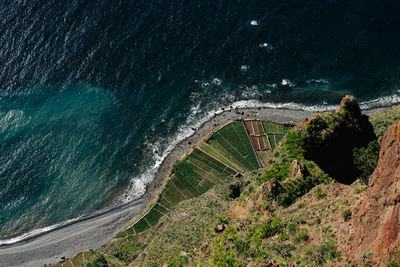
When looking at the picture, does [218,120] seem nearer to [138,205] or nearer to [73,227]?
[138,205]

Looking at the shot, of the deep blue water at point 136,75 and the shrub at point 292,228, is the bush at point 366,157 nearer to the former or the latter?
the shrub at point 292,228

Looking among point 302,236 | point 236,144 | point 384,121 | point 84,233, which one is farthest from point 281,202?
point 84,233

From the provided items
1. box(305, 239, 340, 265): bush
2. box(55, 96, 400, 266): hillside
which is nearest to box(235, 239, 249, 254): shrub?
box(55, 96, 400, 266): hillside

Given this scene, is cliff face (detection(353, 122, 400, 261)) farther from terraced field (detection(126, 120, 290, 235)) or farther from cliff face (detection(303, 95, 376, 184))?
terraced field (detection(126, 120, 290, 235))

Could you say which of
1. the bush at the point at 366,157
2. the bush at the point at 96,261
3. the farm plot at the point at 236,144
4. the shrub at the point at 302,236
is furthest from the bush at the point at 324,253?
the farm plot at the point at 236,144

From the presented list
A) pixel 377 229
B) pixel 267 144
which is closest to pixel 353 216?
pixel 377 229
